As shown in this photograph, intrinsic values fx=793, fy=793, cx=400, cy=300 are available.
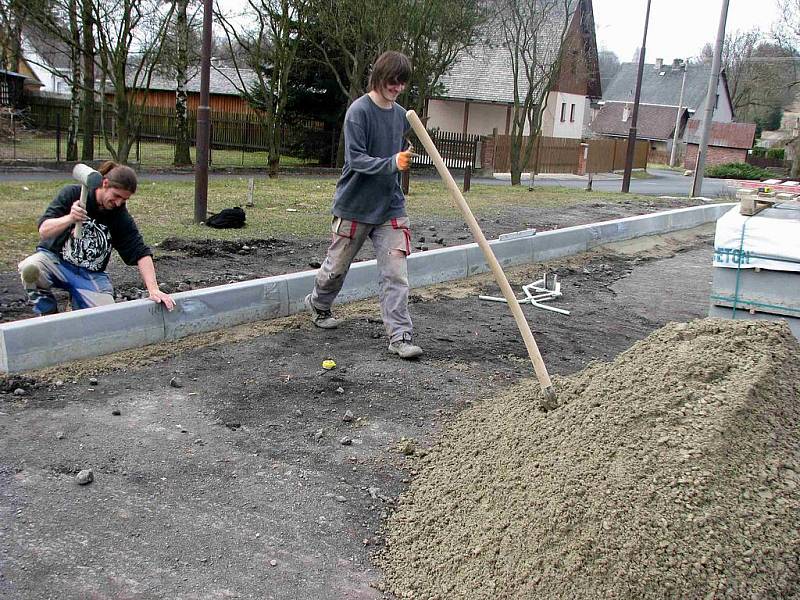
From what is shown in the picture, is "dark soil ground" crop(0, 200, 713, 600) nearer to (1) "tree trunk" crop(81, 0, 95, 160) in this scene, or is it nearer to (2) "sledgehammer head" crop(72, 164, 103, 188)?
(2) "sledgehammer head" crop(72, 164, 103, 188)

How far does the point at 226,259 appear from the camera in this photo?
318 inches

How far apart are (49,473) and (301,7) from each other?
64.1 feet

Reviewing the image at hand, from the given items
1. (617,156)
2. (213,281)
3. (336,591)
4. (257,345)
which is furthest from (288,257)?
(617,156)

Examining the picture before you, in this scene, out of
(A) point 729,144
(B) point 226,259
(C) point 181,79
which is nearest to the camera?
(B) point 226,259

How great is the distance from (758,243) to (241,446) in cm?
401

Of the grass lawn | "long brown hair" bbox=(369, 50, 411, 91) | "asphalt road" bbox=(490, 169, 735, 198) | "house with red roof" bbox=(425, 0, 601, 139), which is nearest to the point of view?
"long brown hair" bbox=(369, 50, 411, 91)

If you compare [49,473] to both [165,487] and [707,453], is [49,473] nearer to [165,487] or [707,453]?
[165,487]

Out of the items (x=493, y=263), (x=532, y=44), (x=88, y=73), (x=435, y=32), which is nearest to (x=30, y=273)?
(x=493, y=263)

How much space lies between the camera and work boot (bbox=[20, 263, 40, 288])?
484 cm

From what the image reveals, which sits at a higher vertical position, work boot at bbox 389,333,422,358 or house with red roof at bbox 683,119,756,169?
house with red roof at bbox 683,119,756,169

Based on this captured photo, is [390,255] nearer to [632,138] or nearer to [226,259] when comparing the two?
[226,259]

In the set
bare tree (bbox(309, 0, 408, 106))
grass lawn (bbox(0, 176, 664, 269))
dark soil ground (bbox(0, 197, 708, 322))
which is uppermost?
bare tree (bbox(309, 0, 408, 106))

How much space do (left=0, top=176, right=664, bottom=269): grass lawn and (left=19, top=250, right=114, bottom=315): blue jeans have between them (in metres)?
2.21

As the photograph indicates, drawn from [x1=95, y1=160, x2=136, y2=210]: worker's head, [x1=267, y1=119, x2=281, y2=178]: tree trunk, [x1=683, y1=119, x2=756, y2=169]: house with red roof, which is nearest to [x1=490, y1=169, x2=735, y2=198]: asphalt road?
[x1=267, y1=119, x2=281, y2=178]: tree trunk
